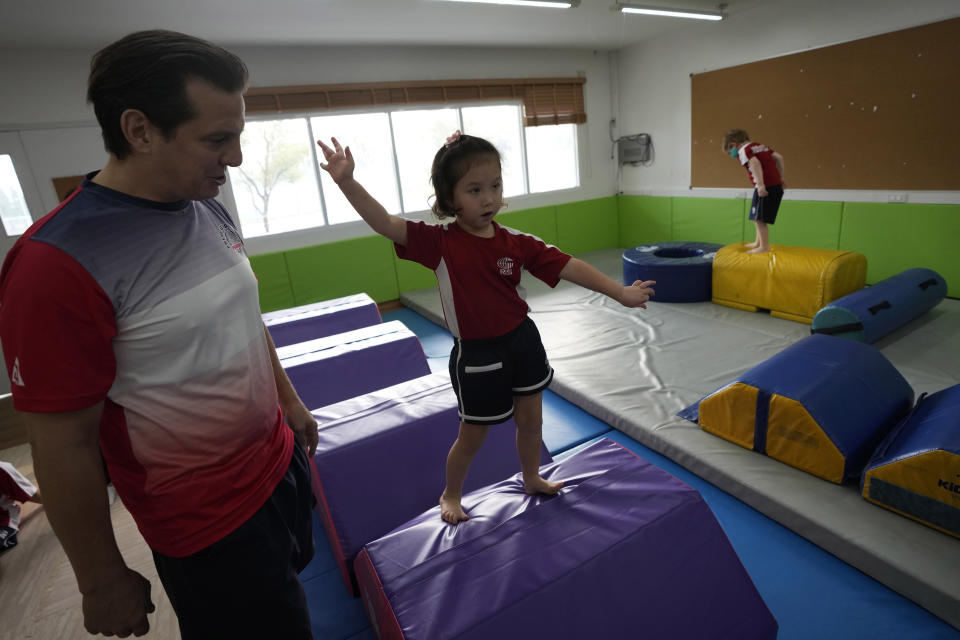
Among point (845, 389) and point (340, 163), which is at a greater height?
point (340, 163)

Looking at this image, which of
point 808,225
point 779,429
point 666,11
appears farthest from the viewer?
point 808,225

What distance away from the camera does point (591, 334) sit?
4.23m

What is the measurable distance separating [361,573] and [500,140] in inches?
247

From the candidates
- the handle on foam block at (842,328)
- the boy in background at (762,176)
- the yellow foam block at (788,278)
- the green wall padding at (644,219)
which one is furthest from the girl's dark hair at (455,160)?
the green wall padding at (644,219)

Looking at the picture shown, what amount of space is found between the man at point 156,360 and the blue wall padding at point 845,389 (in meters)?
2.15

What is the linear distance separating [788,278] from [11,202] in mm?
6784

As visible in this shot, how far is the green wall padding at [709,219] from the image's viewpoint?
6.04m

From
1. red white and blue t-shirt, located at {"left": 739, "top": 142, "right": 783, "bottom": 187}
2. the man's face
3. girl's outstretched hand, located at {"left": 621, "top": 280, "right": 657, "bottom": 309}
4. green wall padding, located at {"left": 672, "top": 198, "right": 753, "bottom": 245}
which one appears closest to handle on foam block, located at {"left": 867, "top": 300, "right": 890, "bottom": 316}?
red white and blue t-shirt, located at {"left": 739, "top": 142, "right": 783, "bottom": 187}

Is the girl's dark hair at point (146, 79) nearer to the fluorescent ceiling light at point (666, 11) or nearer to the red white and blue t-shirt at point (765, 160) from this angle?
the fluorescent ceiling light at point (666, 11)

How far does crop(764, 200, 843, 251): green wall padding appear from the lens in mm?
5105

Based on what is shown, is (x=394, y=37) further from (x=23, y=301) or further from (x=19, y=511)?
(x=23, y=301)

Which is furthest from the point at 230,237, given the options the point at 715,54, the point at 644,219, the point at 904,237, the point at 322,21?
the point at 644,219

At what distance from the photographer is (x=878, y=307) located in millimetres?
3379

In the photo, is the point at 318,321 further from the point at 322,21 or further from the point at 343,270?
the point at 322,21
